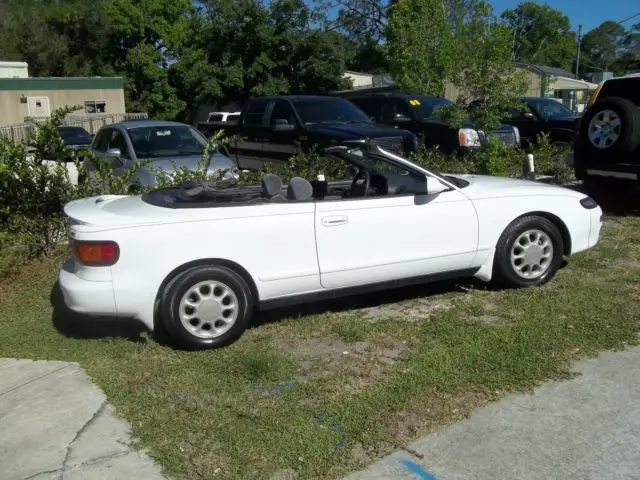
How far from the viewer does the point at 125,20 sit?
46.9 meters

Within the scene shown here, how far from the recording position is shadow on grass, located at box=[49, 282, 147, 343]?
16.3ft

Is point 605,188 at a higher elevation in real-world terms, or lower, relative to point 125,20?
lower

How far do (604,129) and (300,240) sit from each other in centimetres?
535

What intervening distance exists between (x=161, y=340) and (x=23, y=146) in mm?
3470

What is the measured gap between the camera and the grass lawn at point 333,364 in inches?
134

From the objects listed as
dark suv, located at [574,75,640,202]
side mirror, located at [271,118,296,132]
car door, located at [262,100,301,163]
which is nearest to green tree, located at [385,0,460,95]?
car door, located at [262,100,301,163]

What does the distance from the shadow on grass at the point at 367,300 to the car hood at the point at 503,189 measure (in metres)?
0.85

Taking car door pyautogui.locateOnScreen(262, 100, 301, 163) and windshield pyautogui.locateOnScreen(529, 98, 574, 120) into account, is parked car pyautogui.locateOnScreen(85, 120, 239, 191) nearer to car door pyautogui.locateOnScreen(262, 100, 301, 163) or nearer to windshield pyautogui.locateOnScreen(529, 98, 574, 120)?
car door pyautogui.locateOnScreen(262, 100, 301, 163)

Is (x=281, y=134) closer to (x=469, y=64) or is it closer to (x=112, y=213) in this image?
(x=469, y=64)

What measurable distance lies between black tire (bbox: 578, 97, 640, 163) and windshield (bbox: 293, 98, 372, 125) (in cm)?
368

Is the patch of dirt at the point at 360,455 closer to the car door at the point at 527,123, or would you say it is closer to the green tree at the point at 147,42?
the car door at the point at 527,123

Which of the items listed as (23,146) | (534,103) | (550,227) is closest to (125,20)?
(534,103)

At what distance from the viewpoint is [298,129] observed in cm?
1066

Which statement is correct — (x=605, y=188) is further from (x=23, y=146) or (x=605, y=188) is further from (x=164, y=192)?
(x=23, y=146)
